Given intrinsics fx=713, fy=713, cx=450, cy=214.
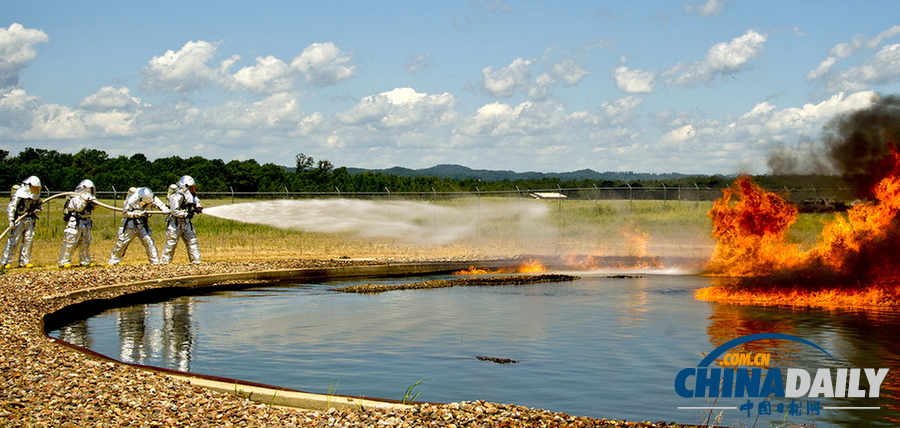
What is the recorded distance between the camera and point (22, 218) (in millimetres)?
18047

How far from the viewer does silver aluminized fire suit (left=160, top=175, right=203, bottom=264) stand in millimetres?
19312

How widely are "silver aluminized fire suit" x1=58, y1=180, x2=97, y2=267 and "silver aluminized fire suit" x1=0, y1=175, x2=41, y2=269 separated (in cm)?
80

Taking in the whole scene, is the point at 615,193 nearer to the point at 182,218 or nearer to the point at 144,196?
the point at 182,218

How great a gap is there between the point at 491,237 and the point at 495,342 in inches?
948

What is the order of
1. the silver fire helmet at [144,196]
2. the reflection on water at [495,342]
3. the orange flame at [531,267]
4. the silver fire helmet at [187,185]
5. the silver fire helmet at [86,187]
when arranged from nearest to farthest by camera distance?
the reflection on water at [495,342]
the silver fire helmet at [86,187]
the silver fire helmet at [144,196]
the silver fire helmet at [187,185]
the orange flame at [531,267]

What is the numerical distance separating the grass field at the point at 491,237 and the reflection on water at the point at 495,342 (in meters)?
10.0

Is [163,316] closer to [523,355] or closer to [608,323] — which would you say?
[523,355]

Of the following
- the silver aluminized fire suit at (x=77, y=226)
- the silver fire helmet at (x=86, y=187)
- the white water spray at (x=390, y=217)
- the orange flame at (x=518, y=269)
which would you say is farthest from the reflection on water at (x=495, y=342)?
the white water spray at (x=390, y=217)

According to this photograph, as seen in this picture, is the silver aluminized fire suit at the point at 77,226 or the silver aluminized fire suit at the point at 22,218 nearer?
the silver aluminized fire suit at the point at 22,218

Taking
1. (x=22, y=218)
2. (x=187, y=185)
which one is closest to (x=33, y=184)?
(x=22, y=218)

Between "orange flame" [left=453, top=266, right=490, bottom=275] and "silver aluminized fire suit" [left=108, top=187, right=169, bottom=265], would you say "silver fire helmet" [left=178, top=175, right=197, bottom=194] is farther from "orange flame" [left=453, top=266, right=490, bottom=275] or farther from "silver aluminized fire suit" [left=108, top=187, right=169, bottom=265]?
"orange flame" [left=453, top=266, right=490, bottom=275]

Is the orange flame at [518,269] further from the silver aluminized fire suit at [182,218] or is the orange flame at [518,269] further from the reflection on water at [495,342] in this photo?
the silver aluminized fire suit at [182,218]

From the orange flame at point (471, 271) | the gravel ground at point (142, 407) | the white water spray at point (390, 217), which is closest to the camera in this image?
the gravel ground at point (142, 407)

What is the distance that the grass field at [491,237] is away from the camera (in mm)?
25766
